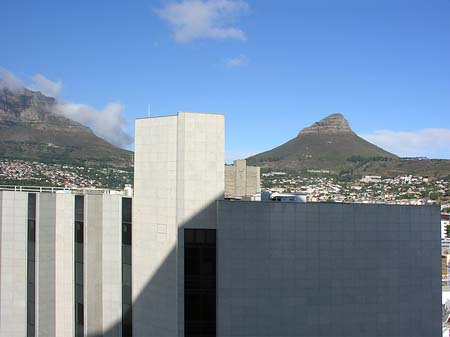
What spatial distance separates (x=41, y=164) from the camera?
393 feet

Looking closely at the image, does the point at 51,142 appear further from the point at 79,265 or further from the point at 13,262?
the point at 79,265

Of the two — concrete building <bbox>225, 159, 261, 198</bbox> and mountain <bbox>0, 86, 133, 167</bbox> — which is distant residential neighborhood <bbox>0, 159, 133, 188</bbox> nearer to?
mountain <bbox>0, 86, 133, 167</bbox>

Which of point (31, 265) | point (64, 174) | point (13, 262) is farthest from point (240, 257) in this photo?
point (64, 174)

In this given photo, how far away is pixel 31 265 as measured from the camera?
1104 inches

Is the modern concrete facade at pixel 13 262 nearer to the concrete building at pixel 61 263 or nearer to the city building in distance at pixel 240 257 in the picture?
the concrete building at pixel 61 263

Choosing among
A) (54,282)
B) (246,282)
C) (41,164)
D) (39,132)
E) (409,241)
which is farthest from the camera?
(39,132)

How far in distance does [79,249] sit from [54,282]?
10.0 ft

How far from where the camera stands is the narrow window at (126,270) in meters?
24.5

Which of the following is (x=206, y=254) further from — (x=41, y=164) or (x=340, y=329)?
(x=41, y=164)

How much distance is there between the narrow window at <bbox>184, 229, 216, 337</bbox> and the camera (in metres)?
22.0

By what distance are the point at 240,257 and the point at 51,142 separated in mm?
150026

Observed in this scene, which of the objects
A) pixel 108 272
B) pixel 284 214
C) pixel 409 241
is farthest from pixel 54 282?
pixel 409 241

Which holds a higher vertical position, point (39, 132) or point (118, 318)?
point (39, 132)

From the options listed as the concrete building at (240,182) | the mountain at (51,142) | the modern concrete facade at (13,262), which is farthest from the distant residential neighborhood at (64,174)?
the modern concrete facade at (13,262)
